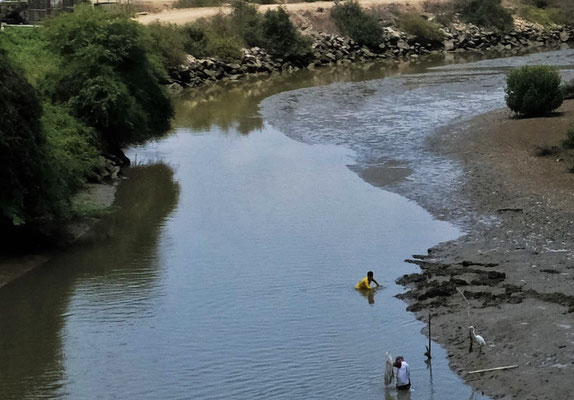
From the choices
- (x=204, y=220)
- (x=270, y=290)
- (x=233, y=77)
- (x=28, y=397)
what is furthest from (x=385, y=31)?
(x=28, y=397)

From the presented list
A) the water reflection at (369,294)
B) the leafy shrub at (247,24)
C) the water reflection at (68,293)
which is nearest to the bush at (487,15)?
the leafy shrub at (247,24)

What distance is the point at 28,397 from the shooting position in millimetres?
16828

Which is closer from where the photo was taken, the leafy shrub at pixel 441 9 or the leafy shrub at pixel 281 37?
the leafy shrub at pixel 281 37

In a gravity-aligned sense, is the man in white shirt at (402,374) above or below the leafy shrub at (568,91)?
above

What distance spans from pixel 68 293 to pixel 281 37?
2006 inches

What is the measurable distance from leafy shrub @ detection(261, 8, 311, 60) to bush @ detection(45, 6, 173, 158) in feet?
118

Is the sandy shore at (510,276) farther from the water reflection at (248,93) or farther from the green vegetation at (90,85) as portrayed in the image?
the water reflection at (248,93)

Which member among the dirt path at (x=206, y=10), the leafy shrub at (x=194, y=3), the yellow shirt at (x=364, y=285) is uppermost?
the leafy shrub at (x=194, y=3)

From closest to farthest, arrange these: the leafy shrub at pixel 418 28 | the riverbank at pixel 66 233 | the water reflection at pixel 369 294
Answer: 1. the water reflection at pixel 369 294
2. the riverbank at pixel 66 233
3. the leafy shrub at pixel 418 28

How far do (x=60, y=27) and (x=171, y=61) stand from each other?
2668 centimetres

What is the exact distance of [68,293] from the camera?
22453 millimetres

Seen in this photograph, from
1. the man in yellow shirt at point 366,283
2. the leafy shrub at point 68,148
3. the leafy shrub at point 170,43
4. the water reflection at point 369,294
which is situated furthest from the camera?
the leafy shrub at point 170,43

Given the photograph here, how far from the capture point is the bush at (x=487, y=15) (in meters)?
90.4

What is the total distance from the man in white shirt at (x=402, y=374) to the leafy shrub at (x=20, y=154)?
33.5 ft
